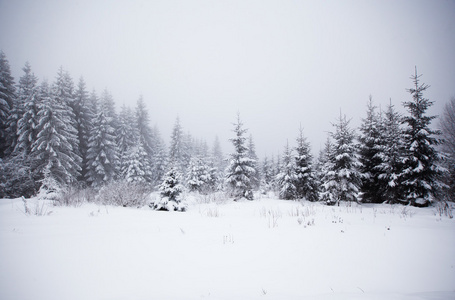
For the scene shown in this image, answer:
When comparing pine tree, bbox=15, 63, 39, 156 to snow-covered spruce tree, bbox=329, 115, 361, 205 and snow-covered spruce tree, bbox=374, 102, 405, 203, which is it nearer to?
snow-covered spruce tree, bbox=329, 115, 361, 205

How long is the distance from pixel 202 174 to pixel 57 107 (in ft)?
59.0

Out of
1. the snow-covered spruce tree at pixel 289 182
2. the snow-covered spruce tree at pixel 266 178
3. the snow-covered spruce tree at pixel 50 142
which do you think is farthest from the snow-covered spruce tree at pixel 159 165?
the snow-covered spruce tree at pixel 289 182

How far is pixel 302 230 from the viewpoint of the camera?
13.5 feet

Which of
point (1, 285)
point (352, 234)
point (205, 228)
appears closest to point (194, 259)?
point (205, 228)

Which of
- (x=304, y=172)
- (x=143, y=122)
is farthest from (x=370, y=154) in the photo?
(x=143, y=122)

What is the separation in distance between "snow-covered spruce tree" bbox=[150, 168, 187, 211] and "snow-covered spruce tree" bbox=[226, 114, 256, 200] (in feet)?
23.6

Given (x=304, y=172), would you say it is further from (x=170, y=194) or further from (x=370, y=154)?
(x=170, y=194)

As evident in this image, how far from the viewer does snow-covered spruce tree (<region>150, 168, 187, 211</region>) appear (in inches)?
395

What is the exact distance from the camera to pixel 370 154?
15.8 metres

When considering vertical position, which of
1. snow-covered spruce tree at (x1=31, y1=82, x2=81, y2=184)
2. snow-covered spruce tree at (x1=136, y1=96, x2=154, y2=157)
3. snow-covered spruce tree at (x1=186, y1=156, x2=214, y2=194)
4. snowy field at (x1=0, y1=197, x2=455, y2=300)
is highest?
snow-covered spruce tree at (x1=136, y1=96, x2=154, y2=157)

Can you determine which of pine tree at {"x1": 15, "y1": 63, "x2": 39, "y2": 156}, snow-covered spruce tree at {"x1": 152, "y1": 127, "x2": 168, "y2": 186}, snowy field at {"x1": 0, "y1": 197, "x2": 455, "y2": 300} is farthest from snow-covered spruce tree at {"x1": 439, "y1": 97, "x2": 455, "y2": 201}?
pine tree at {"x1": 15, "y1": 63, "x2": 39, "y2": 156}

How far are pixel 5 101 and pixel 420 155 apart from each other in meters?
36.6

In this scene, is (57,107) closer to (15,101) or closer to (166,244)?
(15,101)

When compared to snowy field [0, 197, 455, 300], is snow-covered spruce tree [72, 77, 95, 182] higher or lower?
higher
